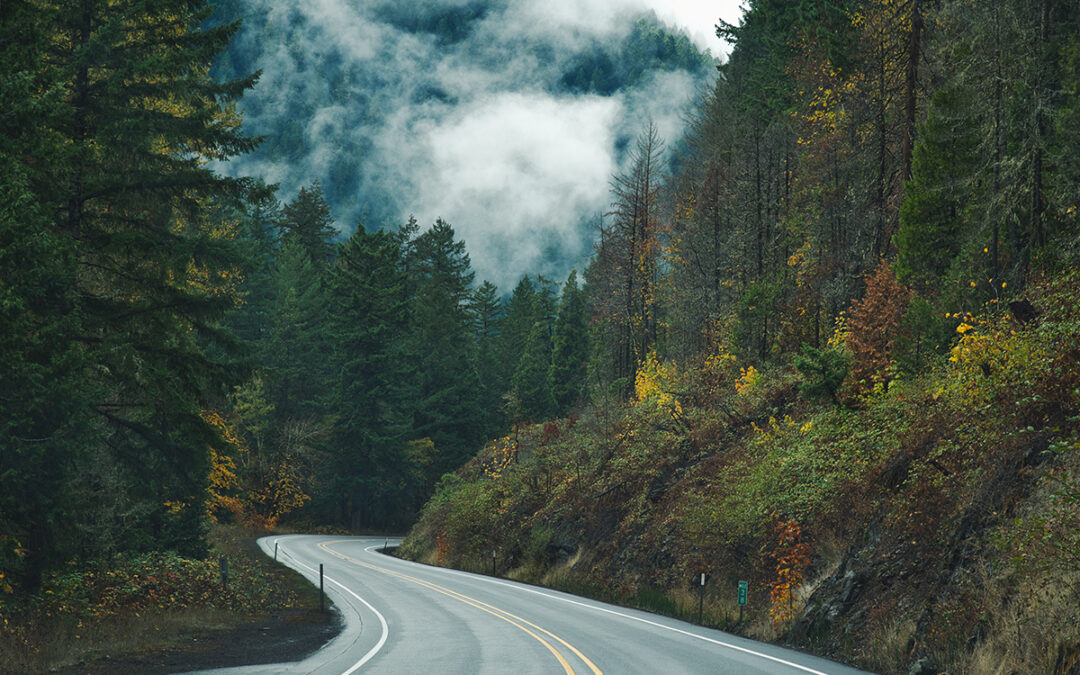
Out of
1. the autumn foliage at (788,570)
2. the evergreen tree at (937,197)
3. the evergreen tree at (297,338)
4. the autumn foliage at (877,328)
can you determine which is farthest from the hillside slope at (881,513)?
the evergreen tree at (297,338)

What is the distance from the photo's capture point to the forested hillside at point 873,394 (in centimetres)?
1134

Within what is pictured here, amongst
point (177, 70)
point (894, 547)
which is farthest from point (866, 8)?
point (177, 70)

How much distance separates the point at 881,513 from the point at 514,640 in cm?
764

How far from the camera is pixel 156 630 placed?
14281 millimetres

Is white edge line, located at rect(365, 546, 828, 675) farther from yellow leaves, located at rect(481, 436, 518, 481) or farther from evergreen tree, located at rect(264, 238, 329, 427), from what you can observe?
evergreen tree, located at rect(264, 238, 329, 427)

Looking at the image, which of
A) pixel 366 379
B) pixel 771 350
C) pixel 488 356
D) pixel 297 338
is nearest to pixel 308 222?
pixel 297 338

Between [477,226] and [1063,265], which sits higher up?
[477,226]

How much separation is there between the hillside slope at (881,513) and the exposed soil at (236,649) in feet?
29.7

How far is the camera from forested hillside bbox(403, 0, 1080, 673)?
37.2 ft

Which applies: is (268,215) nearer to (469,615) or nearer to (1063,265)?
(469,615)

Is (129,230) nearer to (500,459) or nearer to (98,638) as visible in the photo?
(98,638)

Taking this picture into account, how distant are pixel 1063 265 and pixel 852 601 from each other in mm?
7831

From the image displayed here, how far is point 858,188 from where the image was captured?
2533 cm

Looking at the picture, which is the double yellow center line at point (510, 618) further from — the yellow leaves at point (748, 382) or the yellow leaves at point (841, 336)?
the yellow leaves at point (748, 382)
